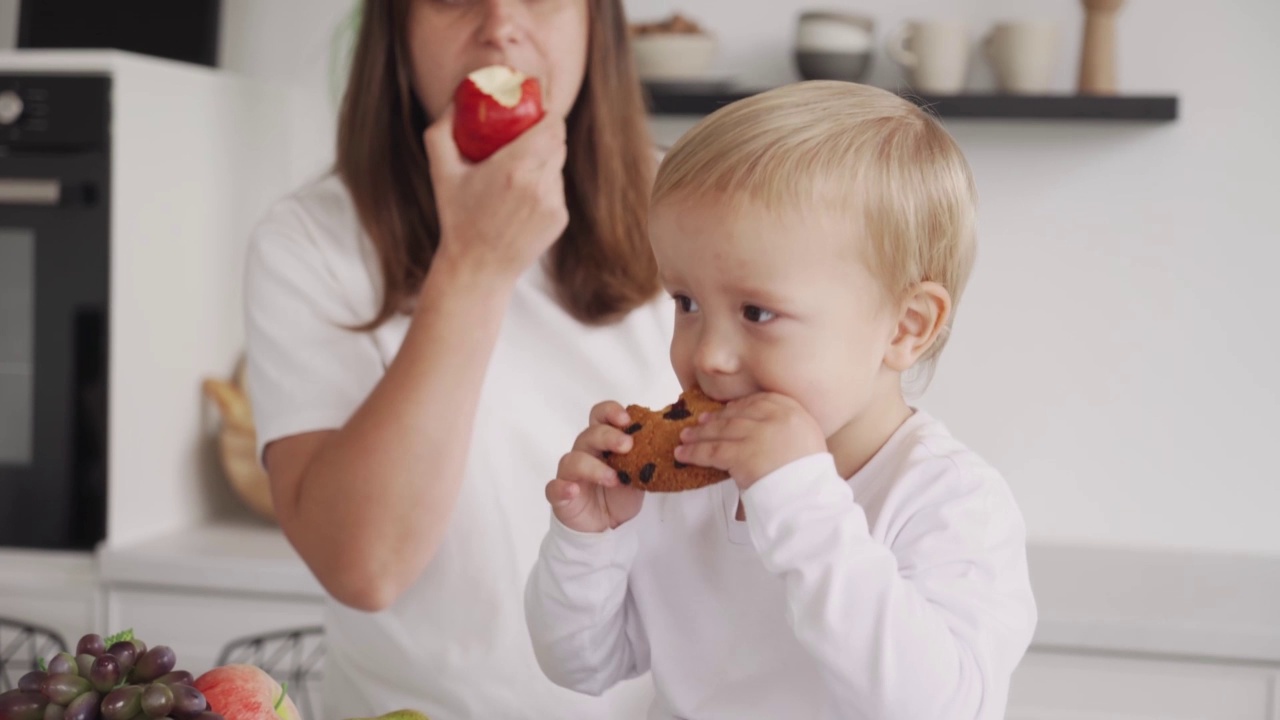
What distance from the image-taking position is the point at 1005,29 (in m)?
2.39

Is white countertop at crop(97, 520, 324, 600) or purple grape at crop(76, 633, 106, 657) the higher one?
purple grape at crop(76, 633, 106, 657)

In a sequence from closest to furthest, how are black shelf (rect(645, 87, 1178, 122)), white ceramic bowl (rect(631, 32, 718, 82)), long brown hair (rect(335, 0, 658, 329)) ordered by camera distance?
long brown hair (rect(335, 0, 658, 329)) → black shelf (rect(645, 87, 1178, 122)) → white ceramic bowl (rect(631, 32, 718, 82))

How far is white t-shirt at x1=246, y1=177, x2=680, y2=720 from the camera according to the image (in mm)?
1352

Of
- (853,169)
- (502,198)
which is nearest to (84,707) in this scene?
(853,169)

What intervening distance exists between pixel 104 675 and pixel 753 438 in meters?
0.37

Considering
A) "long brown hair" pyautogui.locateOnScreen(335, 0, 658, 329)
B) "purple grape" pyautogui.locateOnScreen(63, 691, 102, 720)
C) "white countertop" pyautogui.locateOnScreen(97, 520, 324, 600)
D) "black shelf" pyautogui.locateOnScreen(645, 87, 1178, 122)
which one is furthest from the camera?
"black shelf" pyautogui.locateOnScreen(645, 87, 1178, 122)

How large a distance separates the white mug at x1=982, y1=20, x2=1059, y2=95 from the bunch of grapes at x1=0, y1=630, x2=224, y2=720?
81.0 inches

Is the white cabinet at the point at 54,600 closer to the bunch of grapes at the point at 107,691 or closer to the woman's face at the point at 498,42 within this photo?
the woman's face at the point at 498,42

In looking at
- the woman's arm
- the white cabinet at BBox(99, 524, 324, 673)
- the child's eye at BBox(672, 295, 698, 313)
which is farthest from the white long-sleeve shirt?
the white cabinet at BBox(99, 524, 324, 673)

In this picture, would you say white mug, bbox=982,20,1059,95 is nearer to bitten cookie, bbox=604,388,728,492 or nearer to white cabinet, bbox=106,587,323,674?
white cabinet, bbox=106,587,323,674

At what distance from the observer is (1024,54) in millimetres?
2393

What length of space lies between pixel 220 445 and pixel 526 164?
1404 mm

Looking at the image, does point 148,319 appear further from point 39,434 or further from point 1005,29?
point 1005,29

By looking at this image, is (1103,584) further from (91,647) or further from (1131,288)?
(91,647)
